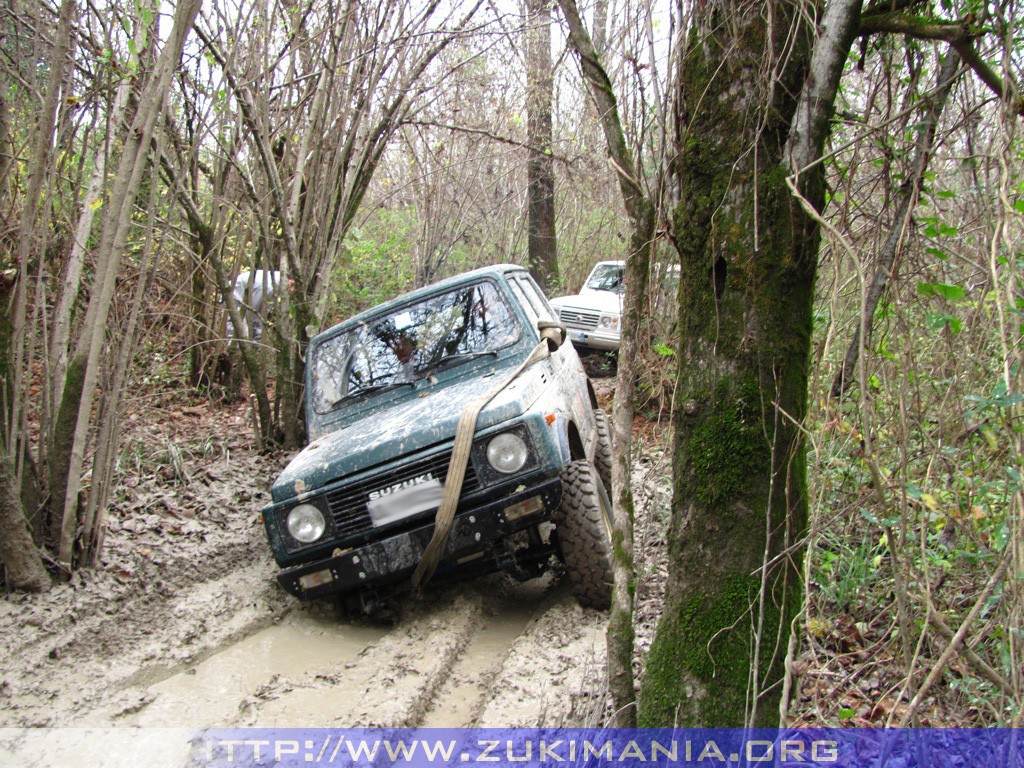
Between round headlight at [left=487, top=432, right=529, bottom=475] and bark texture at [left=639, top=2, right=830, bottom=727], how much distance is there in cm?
174

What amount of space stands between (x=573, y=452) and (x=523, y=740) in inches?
77.9

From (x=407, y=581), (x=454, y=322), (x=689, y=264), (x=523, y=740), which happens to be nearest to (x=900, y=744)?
(x=523, y=740)

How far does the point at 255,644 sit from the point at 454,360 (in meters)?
1.89

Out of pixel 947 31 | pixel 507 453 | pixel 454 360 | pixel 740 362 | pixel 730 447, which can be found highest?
pixel 947 31

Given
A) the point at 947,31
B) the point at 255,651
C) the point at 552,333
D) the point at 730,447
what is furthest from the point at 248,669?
the point at 947,31

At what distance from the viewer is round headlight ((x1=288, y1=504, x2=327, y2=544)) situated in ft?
14.1

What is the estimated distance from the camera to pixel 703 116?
7.82ft

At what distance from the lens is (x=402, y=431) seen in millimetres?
4277

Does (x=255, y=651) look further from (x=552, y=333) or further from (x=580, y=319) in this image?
(x=580, y=319)

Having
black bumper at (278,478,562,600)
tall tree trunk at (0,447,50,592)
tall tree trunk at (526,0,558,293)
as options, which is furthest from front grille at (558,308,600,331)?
tall tree trunk at (0,447,50,592)

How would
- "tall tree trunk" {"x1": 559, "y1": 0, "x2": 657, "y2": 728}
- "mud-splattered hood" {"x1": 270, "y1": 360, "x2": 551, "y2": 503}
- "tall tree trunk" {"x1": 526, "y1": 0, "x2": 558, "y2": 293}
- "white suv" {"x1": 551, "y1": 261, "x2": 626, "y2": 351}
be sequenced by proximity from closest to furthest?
"tall tree trunk" {"x1": 559, "y1": 0, "x2": 657, "y2": 728}
"mud-splattered hood" {"x1": 270, "y1": 360, "x2": 551, "y2": 503}
"white suv" {"x1": 551, "y1": 261, "x2": 626, "y2": 351}
"tall tree trunk" {"x1": 526, "y1": 0, "x2": 558, "y2": 293}

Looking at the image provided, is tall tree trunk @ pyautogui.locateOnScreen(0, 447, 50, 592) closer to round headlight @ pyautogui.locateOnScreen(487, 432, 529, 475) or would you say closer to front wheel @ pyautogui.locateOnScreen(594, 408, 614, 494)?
round headlight @ pyautogui.locateOnScreen(487, 432, 529, 475)

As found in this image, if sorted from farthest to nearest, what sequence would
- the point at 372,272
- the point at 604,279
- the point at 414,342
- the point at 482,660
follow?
the point at 372,272 < the point at 604,279 < the point at 414,342 < the point at 482,660

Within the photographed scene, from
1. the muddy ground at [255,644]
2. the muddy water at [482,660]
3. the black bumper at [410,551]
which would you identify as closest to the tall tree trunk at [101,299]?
the muddy ground at [255,644]
